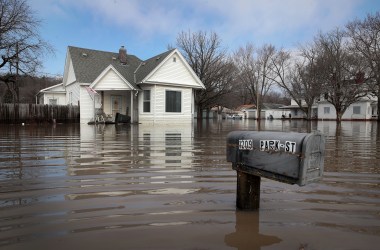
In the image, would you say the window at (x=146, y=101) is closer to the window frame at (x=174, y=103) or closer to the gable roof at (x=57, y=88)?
the window frame at (x=174, y=103)

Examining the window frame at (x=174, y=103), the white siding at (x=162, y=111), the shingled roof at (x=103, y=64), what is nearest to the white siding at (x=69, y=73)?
the shingled roof at (x=103, y=64)

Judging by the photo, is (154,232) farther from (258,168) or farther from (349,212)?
(349,212)

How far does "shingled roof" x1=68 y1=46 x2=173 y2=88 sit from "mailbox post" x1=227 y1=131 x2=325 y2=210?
20.4 metres

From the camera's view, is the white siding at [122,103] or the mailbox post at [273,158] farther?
the white siding at [122,103]

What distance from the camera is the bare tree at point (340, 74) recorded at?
3847 centimetres

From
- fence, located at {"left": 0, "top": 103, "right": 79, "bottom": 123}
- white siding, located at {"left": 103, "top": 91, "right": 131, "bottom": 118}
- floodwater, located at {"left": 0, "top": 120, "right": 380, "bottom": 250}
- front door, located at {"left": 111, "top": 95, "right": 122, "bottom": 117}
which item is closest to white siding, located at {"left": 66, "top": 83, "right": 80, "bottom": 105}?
fence, located at {"left": 0, "top": 103, "right": 79, "bottom": 123}

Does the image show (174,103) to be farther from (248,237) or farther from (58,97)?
(248,237)

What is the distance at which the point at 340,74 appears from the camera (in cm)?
3978

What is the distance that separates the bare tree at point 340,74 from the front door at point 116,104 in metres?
27.6

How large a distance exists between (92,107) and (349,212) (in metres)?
22.7

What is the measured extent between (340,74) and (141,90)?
94.5ft

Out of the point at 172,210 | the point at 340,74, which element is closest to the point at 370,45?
the point at 340,74

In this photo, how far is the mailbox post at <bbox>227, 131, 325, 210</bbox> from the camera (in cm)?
250

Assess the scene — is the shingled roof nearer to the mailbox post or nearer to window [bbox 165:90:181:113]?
window [bbox 165:90:181:113]
